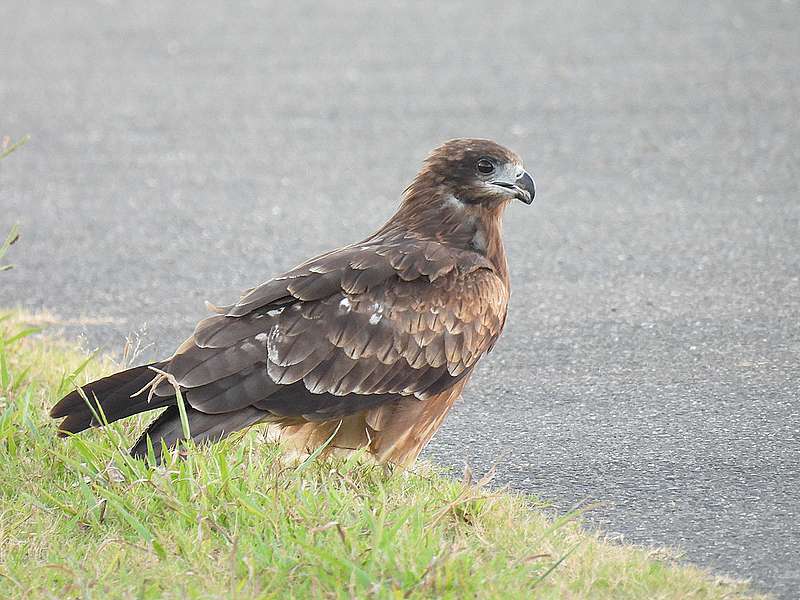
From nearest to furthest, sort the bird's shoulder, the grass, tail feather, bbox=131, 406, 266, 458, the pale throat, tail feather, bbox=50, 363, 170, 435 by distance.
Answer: the grass
tail feather, bbox=131, 406, 266, 458
tail feather, bbox=50, 363, 170, 435
the bird's shoulder
the pale throat

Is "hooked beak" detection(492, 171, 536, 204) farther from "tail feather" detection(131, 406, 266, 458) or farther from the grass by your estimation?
"tail feather" detection(131, 406, 266, 458)

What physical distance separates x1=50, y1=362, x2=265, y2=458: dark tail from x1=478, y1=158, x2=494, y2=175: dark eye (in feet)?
4.92

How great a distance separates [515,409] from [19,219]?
4.83 m

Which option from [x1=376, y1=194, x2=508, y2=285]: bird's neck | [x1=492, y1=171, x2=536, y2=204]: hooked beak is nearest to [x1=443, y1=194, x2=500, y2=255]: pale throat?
[x1=376, y1=194, x2=508, y2=285]: bird's neck

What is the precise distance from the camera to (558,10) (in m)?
15.5

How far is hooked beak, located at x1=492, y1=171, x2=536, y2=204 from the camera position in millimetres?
5711

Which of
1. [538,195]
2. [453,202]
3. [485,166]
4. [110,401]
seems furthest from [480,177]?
[538,195]

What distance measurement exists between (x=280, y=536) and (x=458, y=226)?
1828 mm

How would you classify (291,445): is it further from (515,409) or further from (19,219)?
(19,219)

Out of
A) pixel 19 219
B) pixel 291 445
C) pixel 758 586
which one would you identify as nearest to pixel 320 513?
pixel 291 445

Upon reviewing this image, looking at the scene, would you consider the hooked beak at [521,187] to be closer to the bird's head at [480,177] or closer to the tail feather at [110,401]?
the bird's head at [480,177]

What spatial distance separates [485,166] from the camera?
5.77m

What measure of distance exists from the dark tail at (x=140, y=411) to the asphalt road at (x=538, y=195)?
109 centimetres

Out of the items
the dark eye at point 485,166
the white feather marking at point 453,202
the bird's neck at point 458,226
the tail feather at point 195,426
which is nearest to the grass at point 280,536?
the tail feather at point 195,426
